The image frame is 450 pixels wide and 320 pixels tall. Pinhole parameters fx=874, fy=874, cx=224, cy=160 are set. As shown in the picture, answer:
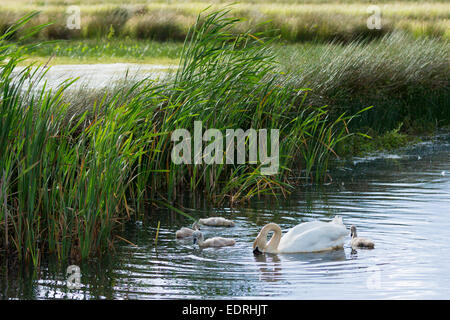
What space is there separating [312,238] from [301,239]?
114 millimetres

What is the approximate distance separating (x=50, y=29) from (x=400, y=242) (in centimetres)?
2422

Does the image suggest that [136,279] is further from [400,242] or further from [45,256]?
[400,242]

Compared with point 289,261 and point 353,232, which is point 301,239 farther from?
point 353,232

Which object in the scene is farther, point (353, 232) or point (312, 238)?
point (353, 232)

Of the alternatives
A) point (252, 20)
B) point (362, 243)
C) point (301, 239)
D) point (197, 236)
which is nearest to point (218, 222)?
point (197, 236)

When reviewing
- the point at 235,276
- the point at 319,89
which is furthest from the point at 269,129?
the point at 235,276

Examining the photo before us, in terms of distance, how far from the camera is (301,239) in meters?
8.48

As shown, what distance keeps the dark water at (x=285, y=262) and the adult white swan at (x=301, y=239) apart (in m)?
0.08

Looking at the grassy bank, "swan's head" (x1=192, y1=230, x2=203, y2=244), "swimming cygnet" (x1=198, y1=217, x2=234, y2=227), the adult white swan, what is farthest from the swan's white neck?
the grassy bank

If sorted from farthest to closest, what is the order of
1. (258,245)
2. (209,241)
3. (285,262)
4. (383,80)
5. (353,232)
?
(383,80) → (353,232) → (209,241) → (258,245) → (285,262)

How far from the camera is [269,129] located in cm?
1151

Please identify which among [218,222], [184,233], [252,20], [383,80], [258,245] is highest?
[252,20]

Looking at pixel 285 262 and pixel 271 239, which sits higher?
pixel 271 239

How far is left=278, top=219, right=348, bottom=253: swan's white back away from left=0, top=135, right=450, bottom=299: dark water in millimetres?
79
